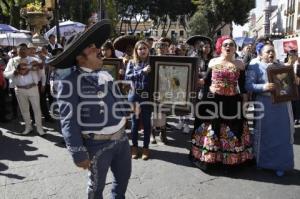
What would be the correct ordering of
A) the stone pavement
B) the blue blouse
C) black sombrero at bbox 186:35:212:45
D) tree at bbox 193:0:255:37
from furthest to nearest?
tree at bbox 193:0:255:37, black sombrero at bbox 186:35:212:45, the blue blouse, the stone pavement

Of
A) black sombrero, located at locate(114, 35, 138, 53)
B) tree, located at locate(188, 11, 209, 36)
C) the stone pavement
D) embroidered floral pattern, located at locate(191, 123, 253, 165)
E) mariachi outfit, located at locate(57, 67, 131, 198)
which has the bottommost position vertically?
the stone pavement

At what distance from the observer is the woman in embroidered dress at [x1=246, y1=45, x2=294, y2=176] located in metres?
5.08

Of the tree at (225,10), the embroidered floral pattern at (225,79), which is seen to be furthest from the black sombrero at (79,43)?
the tree at (225,10)

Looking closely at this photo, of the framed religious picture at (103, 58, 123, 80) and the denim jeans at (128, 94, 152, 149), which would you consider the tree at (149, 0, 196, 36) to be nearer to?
the framed religious picture at (103, 58, 123, 80)

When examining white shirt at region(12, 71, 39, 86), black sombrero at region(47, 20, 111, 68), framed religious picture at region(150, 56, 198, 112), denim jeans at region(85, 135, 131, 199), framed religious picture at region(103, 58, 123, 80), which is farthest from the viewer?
white shirt at region(12, 71, 39, 86)

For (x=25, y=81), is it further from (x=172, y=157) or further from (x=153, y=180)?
(x=153, y=180)

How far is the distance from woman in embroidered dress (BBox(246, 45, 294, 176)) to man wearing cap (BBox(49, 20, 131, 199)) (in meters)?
2.48

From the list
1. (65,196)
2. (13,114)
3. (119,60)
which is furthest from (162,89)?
(13,114)

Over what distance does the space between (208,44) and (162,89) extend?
2.66 m

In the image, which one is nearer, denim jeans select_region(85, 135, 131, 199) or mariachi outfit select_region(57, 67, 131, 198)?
mariachi outfit select_region(57, 67, 131, 198)

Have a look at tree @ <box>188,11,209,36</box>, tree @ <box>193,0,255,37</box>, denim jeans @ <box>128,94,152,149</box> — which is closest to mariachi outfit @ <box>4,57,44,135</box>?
denim jeans @ <box>128,94,152,149</box>

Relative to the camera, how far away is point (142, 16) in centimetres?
4875

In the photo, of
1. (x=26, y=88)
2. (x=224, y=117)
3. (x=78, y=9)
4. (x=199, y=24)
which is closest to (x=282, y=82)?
(x=224, y=117)

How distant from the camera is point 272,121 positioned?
5125 mm
